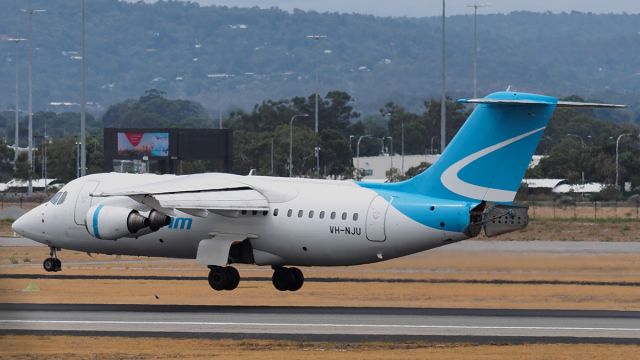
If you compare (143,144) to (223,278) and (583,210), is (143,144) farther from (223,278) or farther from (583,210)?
(223,278)

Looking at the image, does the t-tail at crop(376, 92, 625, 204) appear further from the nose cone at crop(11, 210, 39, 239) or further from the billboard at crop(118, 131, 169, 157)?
the billboard at crop(118, 131, 169, 157)

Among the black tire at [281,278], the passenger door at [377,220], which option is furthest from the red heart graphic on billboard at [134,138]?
the passenger door at [377,220]

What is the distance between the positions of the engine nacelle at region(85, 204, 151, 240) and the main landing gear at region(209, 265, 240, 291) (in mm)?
2997

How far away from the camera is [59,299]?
4347 cm

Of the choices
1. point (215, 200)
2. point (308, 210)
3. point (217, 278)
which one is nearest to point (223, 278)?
point (217, 278)

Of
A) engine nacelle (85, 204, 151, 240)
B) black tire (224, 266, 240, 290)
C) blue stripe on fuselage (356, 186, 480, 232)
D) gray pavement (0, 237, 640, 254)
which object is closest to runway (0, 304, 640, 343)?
engine nacelle (85, 204, 151, 240)

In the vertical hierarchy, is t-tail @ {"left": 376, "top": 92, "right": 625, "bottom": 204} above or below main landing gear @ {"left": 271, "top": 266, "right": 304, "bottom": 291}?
above

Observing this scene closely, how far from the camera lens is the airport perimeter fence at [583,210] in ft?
353

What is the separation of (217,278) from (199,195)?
9.06ft

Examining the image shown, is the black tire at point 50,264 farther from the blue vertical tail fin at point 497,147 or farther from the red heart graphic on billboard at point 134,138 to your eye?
the red heart graphic on billboard at point 134,138

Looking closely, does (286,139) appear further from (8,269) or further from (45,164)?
(8,269)

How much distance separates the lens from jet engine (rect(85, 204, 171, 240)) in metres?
42.0

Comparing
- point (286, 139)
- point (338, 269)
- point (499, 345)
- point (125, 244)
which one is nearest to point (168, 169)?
point (286, 139)

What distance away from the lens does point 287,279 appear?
4531 cm
